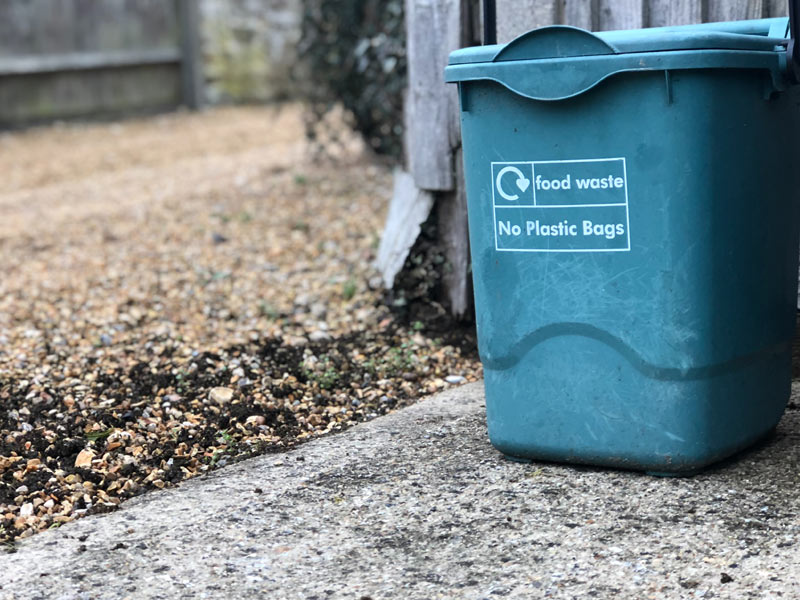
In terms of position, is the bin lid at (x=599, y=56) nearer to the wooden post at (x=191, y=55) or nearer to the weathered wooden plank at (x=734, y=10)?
the weathered wooden plank at (x=734, y=10)

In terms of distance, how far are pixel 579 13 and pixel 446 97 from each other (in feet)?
2.16

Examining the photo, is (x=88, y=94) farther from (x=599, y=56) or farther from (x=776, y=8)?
(x=599, y=56)

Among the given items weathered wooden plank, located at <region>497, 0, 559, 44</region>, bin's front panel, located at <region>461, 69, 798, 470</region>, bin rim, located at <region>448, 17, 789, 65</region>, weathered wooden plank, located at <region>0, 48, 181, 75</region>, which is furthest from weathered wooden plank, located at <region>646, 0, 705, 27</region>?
weathered wooden plank, located at <region>0, 48, 181, 75</region>

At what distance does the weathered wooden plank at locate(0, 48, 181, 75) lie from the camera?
11.4 meters

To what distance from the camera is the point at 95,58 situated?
12062mm

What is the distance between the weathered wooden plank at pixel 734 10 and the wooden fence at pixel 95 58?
9288 mm

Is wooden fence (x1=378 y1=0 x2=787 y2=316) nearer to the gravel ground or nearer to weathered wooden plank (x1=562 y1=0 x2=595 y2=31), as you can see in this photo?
weathered wooden plank (x1=562 y1=0 x2=595 y2=31)

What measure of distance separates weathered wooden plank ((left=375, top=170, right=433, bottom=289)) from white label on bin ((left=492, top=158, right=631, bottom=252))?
57.3 inches

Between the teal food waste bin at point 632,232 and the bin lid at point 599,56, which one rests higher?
the bin lid at point 599,56

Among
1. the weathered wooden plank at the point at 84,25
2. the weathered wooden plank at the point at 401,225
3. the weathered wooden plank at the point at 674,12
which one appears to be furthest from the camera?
the weathered wooden plank at the point at 84,25

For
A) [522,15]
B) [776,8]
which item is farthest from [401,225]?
[776,8]

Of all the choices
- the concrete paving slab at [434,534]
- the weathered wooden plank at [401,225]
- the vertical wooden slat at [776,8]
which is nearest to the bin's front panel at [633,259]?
the concrete paving slab at [434,534]

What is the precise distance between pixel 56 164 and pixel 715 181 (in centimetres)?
780

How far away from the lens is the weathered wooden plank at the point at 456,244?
4336mm
